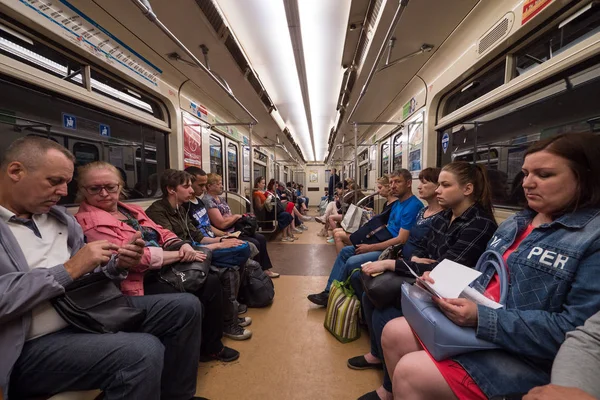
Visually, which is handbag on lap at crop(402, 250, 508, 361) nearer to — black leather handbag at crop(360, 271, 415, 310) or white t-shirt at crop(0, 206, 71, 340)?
black leather handbag at crop(360, 271, 415, 310)

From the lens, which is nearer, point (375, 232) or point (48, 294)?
point (48, 294)

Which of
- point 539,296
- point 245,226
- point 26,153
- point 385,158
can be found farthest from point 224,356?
point 385,158

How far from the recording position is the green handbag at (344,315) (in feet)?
7.09

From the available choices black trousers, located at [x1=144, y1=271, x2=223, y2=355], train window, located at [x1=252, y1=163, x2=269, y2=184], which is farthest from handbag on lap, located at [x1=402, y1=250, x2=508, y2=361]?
train window, located at [x1=252, y1=163, x2=269, y2=184]

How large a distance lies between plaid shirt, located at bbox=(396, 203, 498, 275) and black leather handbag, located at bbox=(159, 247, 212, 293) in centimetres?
131

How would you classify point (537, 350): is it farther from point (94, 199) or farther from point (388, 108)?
point (388, 108)

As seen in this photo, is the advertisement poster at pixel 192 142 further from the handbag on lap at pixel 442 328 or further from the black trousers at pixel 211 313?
the handbag on lap at pixel 442 328

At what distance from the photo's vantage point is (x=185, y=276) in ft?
5.77

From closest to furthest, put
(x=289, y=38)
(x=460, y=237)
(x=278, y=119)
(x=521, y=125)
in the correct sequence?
(x=460, y=237) → (x=521, y=125) → (x=289, y=38) → (x=278, y=119)

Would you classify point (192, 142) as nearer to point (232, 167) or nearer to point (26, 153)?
point (232, 167)

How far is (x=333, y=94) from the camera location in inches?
191

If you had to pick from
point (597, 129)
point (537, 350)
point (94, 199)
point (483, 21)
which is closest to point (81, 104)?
point (94, 199)

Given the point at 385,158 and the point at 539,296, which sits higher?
the point at 385,158

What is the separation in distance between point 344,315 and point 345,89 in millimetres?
3321
